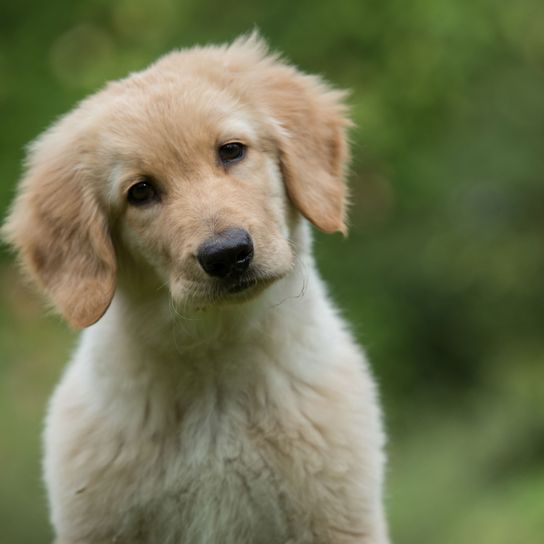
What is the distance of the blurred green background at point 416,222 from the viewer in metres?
9.98

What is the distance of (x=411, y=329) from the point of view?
12.4 metres

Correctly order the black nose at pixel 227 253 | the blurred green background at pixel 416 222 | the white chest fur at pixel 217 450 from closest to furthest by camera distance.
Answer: the black nose at pixel 227 253 → the white chest fur at pixel 217 450 → the blurred green background at pixel 416 222

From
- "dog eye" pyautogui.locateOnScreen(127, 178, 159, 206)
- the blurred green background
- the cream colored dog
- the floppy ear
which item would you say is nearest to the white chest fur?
the cream colored dog

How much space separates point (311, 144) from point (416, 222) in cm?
694

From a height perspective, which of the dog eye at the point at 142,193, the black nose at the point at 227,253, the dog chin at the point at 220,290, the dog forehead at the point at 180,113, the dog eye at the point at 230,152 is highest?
the dog forehead at the point at 180,113

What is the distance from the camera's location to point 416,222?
11.9 metres

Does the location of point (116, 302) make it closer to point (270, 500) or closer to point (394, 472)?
point (270, 500)

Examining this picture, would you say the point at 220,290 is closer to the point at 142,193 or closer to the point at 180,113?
the point at 142,193

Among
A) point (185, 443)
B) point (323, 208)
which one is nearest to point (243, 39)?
point (323, 208)

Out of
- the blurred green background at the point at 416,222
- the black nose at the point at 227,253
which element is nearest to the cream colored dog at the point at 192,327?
the black nose at the point at 227,253

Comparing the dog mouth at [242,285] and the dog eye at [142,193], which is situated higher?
the dog eye at [142,193]

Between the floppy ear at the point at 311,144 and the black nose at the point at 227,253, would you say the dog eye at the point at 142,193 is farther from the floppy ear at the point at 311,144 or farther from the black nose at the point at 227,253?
the floppy ear at the point at 311,144

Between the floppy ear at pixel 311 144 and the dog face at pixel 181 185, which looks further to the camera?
the floppy ear at pixel 311 144

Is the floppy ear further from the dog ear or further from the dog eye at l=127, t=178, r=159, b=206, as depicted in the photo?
the dog ear
